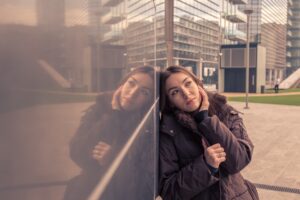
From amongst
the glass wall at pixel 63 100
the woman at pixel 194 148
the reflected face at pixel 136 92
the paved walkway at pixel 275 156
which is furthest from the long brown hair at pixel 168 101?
the paved walkway at pixel 275 156

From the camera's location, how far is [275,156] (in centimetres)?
622

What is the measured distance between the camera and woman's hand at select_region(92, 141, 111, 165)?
32.3 inches

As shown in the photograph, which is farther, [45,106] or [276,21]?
[276,21]

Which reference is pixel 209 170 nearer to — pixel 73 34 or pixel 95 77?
pixel 95 77

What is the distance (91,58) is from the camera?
760mm

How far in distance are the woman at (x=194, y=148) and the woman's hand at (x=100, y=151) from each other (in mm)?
809

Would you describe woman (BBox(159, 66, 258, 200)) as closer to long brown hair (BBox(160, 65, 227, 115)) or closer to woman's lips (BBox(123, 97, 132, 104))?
long brown hair (BBox(160, 65, 227, 115))

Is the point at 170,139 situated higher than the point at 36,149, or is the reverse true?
the point at 36,149

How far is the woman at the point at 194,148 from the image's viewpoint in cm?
162

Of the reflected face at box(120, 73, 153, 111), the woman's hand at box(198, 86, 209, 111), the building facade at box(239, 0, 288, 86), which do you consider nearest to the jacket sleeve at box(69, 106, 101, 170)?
the reflected face at box(120, 73, 153, 111)

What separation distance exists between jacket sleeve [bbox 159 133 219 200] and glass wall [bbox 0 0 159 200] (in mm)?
524

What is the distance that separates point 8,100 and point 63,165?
0.72 ft

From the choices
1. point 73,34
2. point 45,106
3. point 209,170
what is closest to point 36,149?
point 45,106

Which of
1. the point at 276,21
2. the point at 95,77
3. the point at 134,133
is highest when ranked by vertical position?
the point at 276,21
